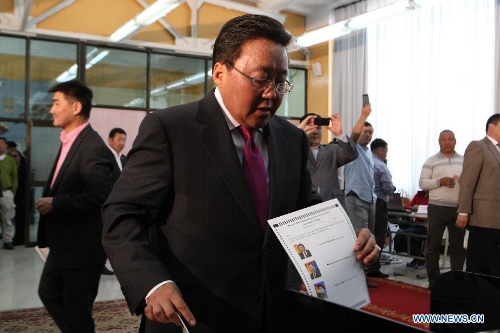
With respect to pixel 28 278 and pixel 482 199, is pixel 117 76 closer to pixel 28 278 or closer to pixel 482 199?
pixel 28 278

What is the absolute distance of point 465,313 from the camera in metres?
1.46

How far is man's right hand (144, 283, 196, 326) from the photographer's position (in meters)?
1.15

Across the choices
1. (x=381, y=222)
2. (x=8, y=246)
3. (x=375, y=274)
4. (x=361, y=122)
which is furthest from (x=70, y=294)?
(x=8, y=246)

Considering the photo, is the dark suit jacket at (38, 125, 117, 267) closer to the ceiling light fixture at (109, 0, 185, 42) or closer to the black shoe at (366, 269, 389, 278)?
the black shoe at (366, 269, 389, 278)

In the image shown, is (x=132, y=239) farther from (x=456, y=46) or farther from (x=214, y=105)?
(x=456, y=46)

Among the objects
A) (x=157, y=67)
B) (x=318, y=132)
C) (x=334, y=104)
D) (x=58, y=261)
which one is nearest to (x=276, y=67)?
(x=58, y=261)

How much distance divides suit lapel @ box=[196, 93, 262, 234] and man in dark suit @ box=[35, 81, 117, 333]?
4.99 feet

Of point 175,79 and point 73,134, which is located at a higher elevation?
point 175,79

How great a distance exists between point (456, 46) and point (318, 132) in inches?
184

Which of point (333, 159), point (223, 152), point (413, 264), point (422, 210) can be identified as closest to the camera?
point (223, 152)

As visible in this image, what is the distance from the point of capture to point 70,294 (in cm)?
269

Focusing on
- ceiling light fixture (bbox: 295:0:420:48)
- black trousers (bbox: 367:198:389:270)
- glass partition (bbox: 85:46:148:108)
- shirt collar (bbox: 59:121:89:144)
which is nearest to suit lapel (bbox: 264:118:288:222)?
shirt collar (bbox: 59:121:89:144)

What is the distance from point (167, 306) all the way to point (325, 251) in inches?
Answer: 15.9

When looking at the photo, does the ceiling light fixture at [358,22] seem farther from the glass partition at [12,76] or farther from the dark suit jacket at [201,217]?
the dark suit jacket at [201,217]
